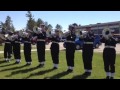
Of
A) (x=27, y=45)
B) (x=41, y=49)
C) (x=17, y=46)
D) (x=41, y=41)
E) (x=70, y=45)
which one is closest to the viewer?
(x=70, y=45)

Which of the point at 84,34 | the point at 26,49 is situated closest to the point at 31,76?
the point at 84,34

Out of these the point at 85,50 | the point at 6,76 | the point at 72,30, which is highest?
the point at 72,30

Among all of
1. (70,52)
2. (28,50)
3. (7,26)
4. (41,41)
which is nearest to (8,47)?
(28,50)

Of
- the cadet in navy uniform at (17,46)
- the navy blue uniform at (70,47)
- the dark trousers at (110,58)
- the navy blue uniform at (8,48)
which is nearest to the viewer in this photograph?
the dark trousers at (110,58)

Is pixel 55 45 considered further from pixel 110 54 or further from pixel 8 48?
pixel 8 48

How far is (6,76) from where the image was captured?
38.9ft

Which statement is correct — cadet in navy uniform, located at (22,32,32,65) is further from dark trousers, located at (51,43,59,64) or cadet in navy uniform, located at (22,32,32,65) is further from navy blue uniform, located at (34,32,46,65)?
dark trousers, located at (51,43,59,64)

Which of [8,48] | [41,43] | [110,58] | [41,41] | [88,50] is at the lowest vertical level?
[110,58]

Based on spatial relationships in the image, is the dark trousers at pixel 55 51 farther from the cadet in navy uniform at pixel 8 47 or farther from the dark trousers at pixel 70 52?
the cadet in navy uniform at pixel 8 47

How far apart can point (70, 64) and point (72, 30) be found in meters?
1.62

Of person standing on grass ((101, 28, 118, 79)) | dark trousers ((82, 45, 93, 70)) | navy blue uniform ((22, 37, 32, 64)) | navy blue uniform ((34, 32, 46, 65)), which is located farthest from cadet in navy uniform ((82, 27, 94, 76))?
navy blue uniform ((22, 37, 32, 64))

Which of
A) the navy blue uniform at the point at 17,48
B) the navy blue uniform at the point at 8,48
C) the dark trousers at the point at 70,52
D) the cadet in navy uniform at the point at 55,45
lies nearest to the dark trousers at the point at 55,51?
the cadet in navy uniform at the point at 55,45

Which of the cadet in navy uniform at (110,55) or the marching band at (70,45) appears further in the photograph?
the marching band at (70,45)
